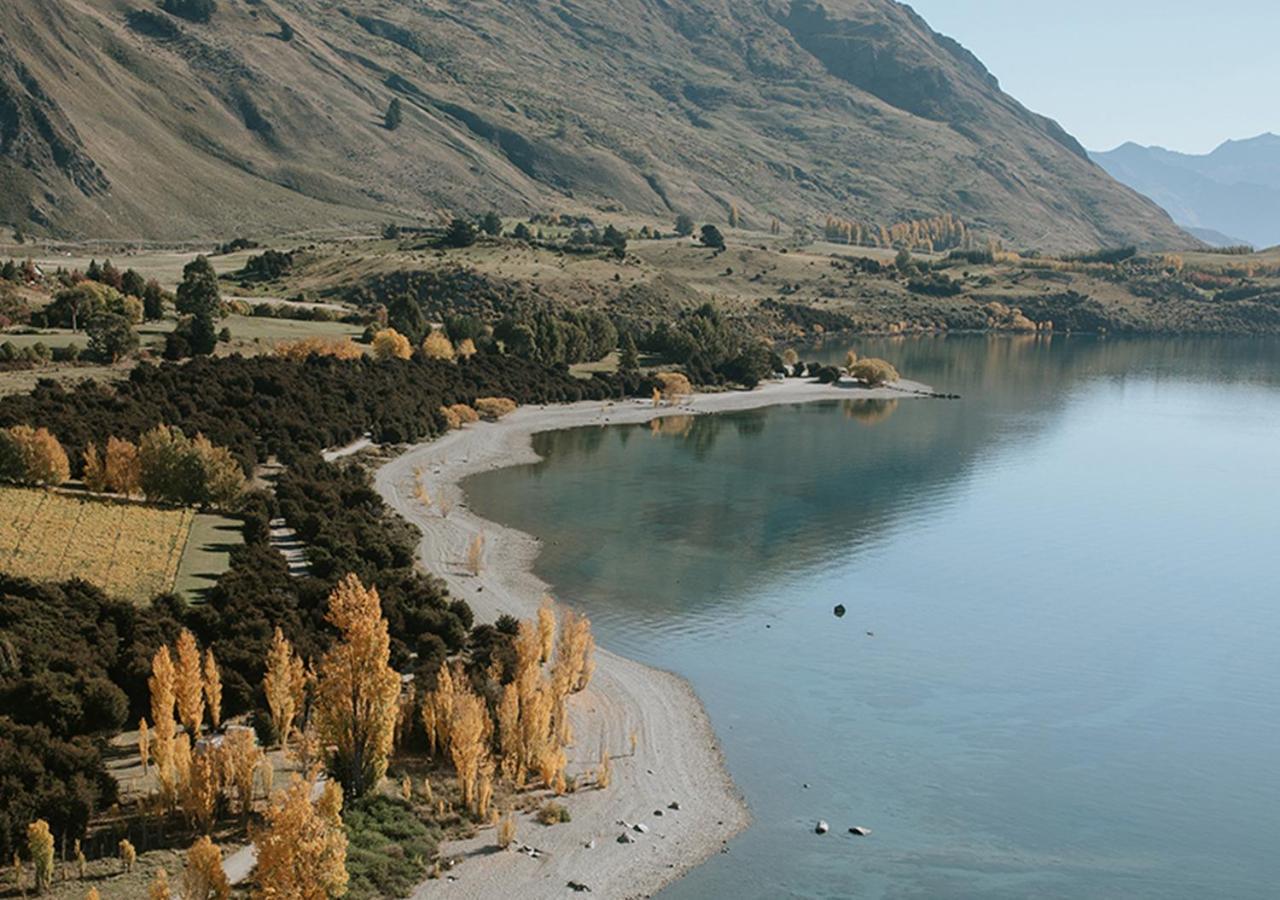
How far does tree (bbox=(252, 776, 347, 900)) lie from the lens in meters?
31.5

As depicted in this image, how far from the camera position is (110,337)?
342ft

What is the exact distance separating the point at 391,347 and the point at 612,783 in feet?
298

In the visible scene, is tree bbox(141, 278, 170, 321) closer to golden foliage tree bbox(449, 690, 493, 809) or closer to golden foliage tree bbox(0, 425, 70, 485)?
golden foliage tree bbox(0, 425, 70, 485)

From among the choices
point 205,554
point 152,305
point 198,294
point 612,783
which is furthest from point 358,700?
point 198,294

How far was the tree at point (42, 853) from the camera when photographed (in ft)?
114

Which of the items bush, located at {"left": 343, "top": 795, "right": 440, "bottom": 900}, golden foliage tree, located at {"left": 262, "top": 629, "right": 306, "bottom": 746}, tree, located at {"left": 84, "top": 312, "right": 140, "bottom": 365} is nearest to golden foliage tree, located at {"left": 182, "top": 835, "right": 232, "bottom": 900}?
bush, located at {"left": 343, "top": 795, "right": 440, "bottom": 900}

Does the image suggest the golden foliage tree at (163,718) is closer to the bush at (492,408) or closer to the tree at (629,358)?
the bush at (492,408)

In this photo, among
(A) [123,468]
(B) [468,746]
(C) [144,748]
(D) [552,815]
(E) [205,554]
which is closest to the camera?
(C) [144,748]

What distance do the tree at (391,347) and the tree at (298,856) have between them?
3932 inches

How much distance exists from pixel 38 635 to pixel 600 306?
143401 mm

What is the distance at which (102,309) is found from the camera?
11206 centimetres

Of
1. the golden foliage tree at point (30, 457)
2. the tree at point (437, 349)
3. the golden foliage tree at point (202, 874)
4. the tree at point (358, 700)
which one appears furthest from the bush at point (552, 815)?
the tree at point (437, 349)

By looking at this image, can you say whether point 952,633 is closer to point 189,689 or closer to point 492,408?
point 189,689

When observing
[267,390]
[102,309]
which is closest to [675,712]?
[267,390]
